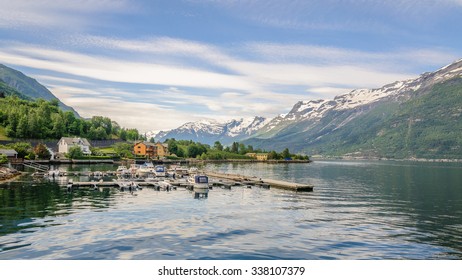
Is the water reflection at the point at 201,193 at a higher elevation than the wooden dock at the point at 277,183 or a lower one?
lower

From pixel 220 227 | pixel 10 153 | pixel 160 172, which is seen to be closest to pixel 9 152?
pixel 10 153

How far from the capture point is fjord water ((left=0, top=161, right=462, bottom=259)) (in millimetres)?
38625

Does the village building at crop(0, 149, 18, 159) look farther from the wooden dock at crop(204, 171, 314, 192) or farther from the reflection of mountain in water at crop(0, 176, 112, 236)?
the wooden dock at crop(204, 171, 314, 192)

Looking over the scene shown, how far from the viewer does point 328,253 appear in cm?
3966

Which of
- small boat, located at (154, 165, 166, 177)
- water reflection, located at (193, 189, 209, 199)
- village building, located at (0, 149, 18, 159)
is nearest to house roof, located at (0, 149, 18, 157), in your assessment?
village building, located at (0, 149, 18, 159)

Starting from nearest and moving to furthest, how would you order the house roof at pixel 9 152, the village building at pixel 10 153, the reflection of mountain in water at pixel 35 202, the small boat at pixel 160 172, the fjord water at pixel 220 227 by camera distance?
1. the fjord water at pixel 220 227
2. the reflection of mountain in water at pixel 35 202
3. the small boat at pixel 160 172
4. the house roof at pixel 9 152
5. the village building at pixel 10 153

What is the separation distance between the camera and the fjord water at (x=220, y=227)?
38.6m

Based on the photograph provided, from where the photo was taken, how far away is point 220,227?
5088cm

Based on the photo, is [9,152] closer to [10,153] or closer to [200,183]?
[10,153]

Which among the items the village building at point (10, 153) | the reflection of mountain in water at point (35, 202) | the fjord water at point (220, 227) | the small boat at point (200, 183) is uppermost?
the village building at point (10, 153)

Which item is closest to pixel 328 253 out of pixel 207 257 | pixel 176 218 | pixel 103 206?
pixel 207 257

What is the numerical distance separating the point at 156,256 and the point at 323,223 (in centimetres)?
2746

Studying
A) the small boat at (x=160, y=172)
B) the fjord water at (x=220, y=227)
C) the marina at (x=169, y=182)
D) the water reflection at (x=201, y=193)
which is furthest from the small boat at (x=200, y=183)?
the small boat at (x=160, y=172)

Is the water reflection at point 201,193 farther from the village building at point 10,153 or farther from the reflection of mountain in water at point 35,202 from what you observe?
the village building at point 10,153
